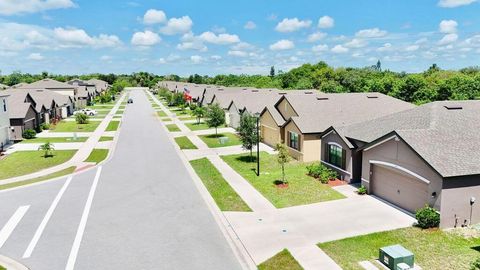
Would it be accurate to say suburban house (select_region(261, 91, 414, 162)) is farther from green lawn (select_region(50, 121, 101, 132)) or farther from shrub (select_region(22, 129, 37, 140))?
shrub (select_region(22, 129, 37, 140))

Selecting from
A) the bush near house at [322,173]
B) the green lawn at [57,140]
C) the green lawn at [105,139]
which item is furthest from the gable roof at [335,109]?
the green lawn at [57,140]

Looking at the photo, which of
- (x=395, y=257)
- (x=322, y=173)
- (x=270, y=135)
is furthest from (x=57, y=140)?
(x=395, y=257)

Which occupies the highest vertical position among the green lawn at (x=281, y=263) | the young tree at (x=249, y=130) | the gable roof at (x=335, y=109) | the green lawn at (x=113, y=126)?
the gable roof at (x=335, y=109)

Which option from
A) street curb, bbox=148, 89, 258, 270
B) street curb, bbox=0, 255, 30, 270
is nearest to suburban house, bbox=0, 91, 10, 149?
street curb, bbox=148, 89, 258, 270

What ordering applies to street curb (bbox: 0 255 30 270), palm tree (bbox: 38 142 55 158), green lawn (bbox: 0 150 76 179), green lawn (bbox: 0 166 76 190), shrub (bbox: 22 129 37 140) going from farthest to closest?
shrub (bbox: 22 129 37 140)
palm tree (bbox: 38 142 55 158)
green lawn (bbox: 0 150 76 179)
green lawn (bbox: 0 166 76 190)
street curb (bbox: 0 255 30 270)

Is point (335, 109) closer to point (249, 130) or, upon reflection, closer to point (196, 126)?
point (249, 130)

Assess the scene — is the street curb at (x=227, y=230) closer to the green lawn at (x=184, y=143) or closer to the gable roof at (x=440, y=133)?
the gable roof at (x=440, y=133)
